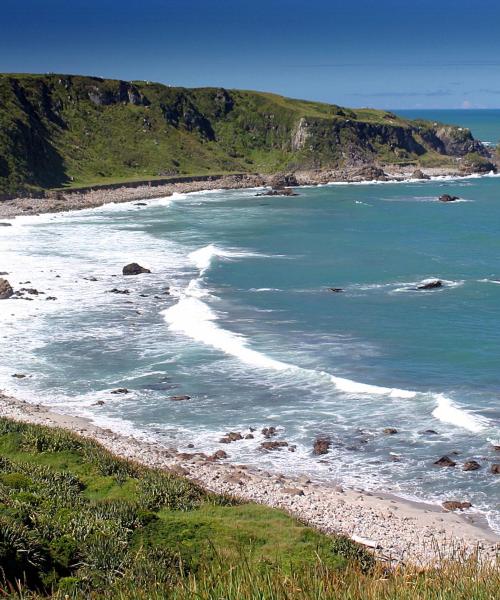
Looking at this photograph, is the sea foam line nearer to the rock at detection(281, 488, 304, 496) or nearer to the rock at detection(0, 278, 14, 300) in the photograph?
the rock at detection(281, 488, 304, 496)

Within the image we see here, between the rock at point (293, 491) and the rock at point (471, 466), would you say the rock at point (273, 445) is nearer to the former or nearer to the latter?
the rock at point (293, 491)

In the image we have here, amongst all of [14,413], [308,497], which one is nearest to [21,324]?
[14,413]

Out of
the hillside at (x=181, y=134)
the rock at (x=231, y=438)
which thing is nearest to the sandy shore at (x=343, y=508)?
the rock at (x=231, y=438)

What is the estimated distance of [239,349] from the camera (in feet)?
131

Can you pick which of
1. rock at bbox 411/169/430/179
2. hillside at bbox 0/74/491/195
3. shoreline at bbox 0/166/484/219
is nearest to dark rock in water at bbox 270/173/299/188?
shoreline at bbox 0/166/484/219

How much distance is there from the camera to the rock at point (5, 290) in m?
52.8

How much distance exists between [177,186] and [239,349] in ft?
324

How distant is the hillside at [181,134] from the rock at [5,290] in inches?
2856

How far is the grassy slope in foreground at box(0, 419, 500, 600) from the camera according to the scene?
771 cm

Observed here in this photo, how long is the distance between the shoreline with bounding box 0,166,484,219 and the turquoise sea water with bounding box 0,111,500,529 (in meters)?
26.3

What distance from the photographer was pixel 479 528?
878 inches

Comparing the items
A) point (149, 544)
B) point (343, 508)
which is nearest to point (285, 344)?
point (343, 508)

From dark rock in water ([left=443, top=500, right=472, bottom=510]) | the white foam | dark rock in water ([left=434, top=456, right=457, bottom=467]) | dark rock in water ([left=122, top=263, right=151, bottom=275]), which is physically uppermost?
dark rock in water ([left=122, top=263, right=151, bottom=275])

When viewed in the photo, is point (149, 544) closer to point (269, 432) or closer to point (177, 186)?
point (269, 432)
